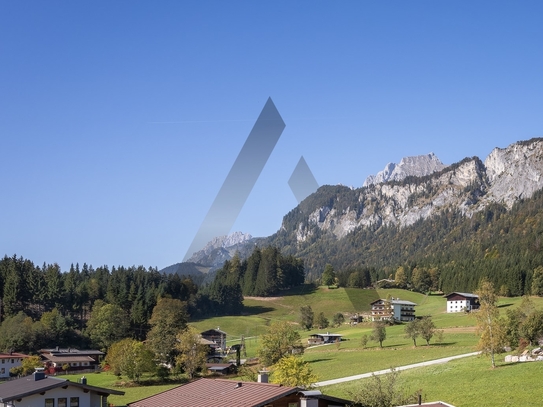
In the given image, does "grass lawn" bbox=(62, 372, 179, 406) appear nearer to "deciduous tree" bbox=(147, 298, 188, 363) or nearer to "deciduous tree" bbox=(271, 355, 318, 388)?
"deciduous tree" bbox=(147, 298, 188, 363)

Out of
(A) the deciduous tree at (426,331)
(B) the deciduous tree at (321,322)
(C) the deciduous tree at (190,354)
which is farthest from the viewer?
(B) the deciduous tree at (321,322)

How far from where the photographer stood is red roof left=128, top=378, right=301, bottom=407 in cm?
3002

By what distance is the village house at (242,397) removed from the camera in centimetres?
2986

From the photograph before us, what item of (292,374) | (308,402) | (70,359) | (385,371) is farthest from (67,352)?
(308,402)

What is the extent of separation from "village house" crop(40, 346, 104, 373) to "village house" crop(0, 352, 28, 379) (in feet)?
10.9

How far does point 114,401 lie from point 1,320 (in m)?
63.7

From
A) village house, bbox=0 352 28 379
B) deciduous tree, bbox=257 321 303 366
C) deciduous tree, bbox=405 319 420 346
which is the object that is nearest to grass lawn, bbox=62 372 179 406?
village house, bbox=0 352 28 379

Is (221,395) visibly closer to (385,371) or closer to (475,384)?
(475,384)

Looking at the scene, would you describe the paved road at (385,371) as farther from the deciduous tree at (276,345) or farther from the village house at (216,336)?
the village house at (216,336)

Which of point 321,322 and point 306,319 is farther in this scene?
point 306,319

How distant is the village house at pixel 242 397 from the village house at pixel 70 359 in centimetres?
5279

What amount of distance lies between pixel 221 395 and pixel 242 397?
174 cm

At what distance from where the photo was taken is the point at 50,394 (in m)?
39.2

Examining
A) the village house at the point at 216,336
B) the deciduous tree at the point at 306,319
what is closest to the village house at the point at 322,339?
the village house at the point at 216,336
